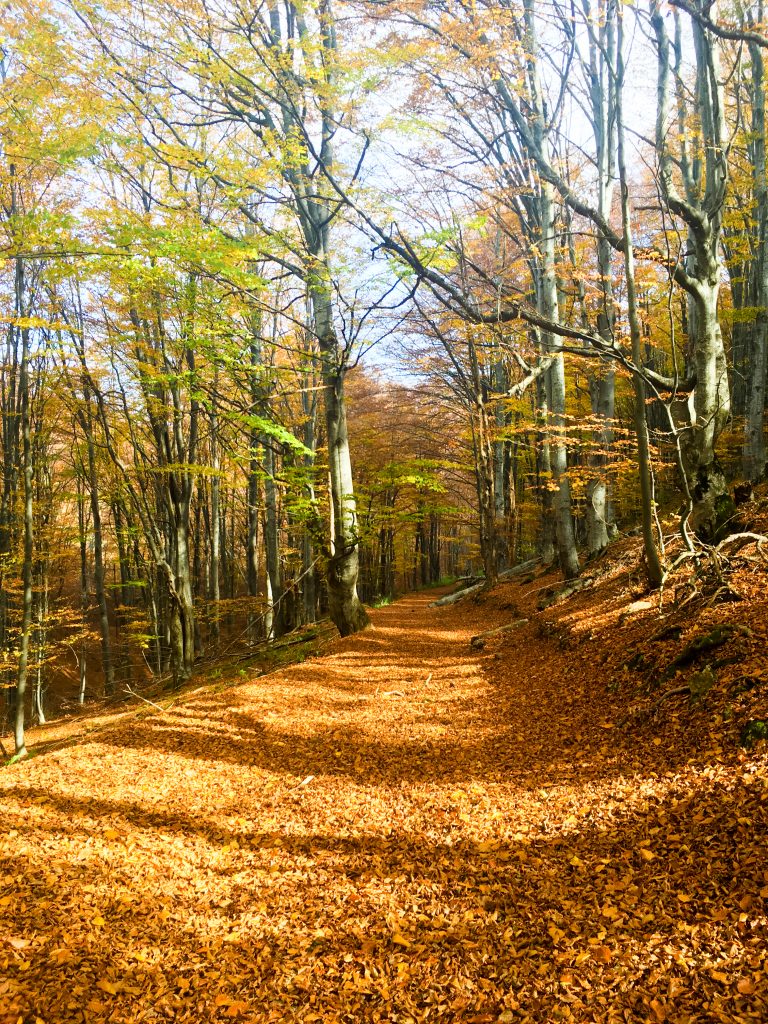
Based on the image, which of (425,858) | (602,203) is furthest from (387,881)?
(602,203)

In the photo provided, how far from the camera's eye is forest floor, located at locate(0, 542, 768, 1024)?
7.00 ft

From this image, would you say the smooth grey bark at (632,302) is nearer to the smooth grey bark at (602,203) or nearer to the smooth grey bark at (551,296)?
the smooth grey bark at (602,203)

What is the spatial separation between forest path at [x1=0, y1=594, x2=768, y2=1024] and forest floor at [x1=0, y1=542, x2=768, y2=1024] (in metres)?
0.01

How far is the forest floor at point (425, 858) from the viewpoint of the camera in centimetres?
213

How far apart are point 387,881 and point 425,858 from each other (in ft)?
0.96

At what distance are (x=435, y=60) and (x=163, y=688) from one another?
533 inches

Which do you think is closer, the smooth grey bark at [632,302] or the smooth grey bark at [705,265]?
the smooth grey bark at [632,302]

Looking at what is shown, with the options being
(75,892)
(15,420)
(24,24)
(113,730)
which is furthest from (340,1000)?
(15,420)

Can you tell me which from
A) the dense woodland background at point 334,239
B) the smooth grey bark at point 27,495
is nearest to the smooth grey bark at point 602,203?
the dense woodland background at point 334,239

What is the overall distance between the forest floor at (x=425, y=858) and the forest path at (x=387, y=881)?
0.04 feet

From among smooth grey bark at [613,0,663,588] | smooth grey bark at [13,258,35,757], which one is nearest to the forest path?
smooth grey bark at [613,0,663,588]

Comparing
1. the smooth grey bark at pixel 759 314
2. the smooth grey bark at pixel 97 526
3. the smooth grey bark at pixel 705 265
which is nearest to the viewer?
the smooth grey bark at pixel 705 265

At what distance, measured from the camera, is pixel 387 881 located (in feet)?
9.59

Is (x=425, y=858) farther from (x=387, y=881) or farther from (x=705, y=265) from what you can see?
(x=705, y=265)
